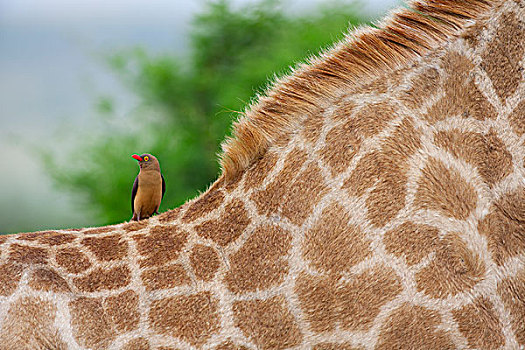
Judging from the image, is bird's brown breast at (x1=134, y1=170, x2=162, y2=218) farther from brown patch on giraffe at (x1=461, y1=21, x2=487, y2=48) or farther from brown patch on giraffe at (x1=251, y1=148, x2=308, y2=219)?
brown patch on giraffe at (x1=461, y1=21, x2=487, y2=48)

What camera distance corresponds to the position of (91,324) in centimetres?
97

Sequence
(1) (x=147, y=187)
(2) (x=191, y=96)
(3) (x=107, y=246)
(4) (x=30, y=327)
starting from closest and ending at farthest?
1. (4) (x=30, y=327)
2. (3) (x=107, y=246)
3. (1) (x=147, y=187)
4. (2) (x=191, y=96)

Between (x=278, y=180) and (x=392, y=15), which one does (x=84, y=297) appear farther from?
(x=392, y=15)

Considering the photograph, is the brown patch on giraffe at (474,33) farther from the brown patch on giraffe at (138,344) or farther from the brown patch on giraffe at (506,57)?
the brown patch on giraffe at (138,344)

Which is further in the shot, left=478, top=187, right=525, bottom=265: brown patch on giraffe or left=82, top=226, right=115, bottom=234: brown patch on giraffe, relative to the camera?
left=82, top=226, right=115, bottom=234: brown patch on giraffe

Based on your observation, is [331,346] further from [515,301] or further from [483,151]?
[483,151]

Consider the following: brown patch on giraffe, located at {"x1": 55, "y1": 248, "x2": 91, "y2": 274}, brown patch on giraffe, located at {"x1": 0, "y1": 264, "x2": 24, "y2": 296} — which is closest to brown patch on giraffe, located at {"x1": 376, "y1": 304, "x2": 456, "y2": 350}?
brown patch on giraffe, located at {"x1": 55, "y1": 248, "x2": 91, "y2": 274}

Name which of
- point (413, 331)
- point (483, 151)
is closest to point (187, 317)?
point (413, 331)

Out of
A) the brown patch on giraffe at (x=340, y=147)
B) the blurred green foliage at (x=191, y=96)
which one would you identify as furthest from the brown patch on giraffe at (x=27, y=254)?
the blurred green foliage at (x=191, y=96)

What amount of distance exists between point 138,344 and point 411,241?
Result: 0.52 meters

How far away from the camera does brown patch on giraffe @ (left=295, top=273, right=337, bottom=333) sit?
974 millimetres

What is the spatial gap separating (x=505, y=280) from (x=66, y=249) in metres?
0.81

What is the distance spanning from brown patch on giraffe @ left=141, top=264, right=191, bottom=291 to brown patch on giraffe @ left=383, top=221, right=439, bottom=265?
1.23 feet

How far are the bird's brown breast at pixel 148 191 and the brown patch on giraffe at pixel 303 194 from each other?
0.35 m
